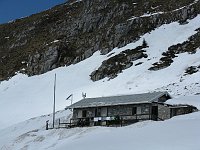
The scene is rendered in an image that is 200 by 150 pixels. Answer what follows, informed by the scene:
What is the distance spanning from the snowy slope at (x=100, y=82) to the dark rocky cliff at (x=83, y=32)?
8.43 feet

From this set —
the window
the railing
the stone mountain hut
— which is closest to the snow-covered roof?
the stone mountain hut

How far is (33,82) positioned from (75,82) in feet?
42.2

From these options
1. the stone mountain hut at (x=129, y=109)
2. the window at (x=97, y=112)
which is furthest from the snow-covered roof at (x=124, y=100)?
the window at (x=97, y=112)

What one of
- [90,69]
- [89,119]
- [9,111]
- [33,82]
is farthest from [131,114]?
[33,82]

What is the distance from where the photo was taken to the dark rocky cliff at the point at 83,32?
9225 centimetres

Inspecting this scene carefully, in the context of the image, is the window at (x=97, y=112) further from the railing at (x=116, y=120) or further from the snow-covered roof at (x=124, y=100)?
the railing at (x=116, y=120)

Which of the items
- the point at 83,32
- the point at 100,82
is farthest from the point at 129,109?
the point at 83,32

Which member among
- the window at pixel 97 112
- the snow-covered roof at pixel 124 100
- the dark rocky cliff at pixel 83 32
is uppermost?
the dark rocky cliff at pixel 83 32

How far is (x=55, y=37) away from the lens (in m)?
117

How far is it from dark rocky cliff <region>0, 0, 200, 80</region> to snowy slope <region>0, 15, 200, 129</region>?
2.57 meters

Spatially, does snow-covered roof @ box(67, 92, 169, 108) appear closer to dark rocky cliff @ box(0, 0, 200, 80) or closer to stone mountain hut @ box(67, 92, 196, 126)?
stone mountain hut @ box(67, 92, 196, 126)

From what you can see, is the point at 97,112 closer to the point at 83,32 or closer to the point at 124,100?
the point at 124,100

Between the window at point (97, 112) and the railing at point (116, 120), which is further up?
the window at point (97, 112)

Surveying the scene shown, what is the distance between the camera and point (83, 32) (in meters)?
111
